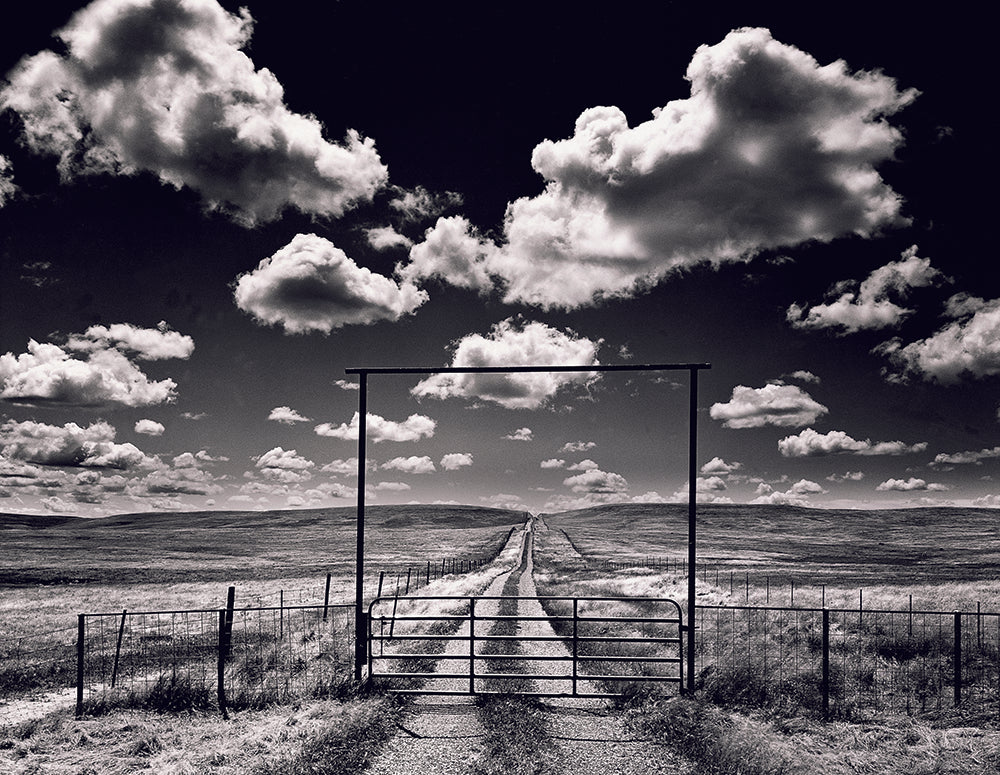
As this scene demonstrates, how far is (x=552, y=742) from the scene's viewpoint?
9.61 meters

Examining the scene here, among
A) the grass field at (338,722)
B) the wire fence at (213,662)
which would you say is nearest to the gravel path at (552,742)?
the grass field at (338,722)

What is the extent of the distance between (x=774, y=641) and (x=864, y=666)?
3.08 metres

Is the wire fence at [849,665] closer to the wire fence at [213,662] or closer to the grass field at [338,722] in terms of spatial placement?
the grass field at [338,722]

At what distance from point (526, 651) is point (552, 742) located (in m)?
5.98

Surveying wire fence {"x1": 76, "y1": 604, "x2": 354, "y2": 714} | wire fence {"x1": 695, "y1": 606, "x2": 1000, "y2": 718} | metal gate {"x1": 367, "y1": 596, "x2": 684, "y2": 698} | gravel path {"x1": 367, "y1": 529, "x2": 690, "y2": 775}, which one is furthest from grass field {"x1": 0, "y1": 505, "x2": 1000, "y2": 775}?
metal gate {"x1": 367, "y1": 596, "x2": 684, "y2": 698}

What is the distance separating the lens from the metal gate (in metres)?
11.7

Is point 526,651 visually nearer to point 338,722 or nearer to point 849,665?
point 338,722

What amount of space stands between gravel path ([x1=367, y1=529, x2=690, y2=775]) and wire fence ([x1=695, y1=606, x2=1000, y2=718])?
245 centimetres

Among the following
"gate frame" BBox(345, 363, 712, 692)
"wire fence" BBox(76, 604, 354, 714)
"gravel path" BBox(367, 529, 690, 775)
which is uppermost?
"gate frame" BBox(345, 363, 712, 692)

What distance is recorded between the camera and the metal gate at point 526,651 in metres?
11.7

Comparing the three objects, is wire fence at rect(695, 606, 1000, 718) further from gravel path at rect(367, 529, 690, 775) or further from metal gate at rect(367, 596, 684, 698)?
gravel path at rect(367, 529, 690, 775)

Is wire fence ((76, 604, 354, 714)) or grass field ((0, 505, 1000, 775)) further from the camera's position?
wire fence ((76, 604, 354, 714))

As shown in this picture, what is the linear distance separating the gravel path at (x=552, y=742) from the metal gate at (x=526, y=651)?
0.23 m

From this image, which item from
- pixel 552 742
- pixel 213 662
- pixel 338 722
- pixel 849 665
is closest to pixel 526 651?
pixel 552 742
